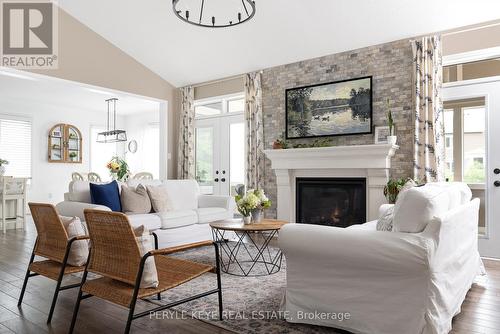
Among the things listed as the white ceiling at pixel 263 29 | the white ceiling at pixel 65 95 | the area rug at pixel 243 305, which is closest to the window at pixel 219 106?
the white ceiling at pixel 263 29

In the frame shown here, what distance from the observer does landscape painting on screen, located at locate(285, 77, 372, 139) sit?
5199 millimetres

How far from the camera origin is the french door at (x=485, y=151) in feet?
14.1

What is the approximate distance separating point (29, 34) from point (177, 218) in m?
3.81

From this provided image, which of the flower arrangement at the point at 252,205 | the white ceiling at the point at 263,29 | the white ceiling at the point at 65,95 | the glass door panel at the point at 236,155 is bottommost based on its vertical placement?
the flower arrangement at the point at 252,205

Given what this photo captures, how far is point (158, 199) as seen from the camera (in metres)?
4.74

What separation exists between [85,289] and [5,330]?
62cm

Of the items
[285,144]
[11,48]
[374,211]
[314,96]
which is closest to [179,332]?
[374,211]

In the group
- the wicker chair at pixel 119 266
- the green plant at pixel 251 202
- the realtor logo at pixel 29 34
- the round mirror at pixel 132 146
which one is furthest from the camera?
the round mirror at pixel 132 146

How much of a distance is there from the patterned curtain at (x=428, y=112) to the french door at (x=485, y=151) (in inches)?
10.9

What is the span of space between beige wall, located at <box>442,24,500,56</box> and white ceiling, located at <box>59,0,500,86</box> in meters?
0.12

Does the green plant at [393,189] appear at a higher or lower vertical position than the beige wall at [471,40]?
lower

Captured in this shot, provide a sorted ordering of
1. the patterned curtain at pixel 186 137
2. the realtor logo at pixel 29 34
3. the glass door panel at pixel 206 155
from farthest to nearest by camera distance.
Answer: the patterned curtain at pixel 186 137 < the glass door panel at pixel 206 155 < the realtor logo at pixel 29 34

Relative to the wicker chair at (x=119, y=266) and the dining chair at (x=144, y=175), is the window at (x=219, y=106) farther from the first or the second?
the wicker chair at (x=119, y=266)

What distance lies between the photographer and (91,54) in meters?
6.23
